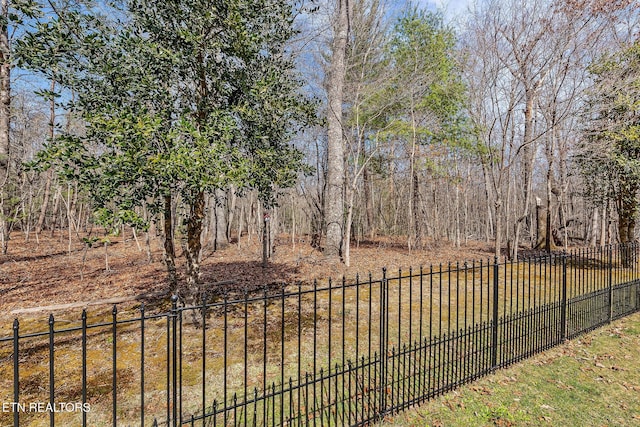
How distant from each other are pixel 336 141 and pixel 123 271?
29.9 feet

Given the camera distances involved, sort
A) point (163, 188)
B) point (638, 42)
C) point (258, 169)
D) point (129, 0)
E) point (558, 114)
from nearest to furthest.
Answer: point (163, 188) < point (129, 0) < point (258, 169) < point (638, 42) < point (558, 114)

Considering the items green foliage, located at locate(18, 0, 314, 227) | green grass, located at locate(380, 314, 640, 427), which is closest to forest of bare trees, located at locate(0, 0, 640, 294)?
green foliage, located at locate(18, 0, 314, 227)

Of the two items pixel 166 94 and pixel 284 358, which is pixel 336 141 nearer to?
pixel 166 94

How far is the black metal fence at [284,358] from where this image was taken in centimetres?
339

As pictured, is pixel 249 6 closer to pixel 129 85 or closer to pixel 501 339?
pixel 129 85

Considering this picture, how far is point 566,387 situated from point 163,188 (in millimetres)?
6466

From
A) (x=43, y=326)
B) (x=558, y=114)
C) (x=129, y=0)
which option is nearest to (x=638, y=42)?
(x=558, y=114)

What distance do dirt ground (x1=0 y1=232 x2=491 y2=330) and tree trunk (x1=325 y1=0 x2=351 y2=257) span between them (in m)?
1.06

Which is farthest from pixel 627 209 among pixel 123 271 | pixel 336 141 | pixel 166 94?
pixel 123 271

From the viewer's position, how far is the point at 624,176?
1071cm

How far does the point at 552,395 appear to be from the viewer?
430 cm

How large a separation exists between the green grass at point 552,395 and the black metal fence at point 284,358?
205mm

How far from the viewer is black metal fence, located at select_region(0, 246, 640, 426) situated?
3.39 metres

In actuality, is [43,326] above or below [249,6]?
below
